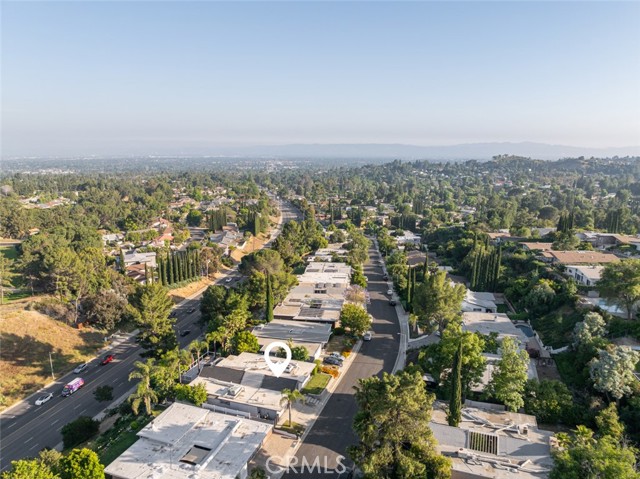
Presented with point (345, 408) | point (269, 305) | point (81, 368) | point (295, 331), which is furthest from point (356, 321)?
point (81, 368)

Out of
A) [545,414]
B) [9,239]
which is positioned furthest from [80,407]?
[9,239]

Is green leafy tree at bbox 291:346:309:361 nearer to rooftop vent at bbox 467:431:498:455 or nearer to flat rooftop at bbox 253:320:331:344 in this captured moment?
flat rooftop at bbox 253:320:331:344

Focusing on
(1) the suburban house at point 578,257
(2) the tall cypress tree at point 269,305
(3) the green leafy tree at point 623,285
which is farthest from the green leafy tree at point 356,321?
(1) the suburban house at point 578,257

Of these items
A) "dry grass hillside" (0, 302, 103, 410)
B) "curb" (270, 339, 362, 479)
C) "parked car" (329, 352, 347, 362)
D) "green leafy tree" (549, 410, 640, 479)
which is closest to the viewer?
"green leafy tree" (549, 410, 640, 479)

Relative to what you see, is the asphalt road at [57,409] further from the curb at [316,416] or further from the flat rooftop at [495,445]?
the flat rooftop at [495,445]

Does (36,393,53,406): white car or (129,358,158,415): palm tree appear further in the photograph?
(36,393,53,406): white car

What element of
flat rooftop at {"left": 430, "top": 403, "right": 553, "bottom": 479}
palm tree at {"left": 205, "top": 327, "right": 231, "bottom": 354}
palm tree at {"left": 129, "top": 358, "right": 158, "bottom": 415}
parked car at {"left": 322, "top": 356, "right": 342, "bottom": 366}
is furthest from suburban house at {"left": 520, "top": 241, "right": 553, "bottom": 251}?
palm tree at {"left": 129, "top": 358, "right": 158, "bottom": 415}
